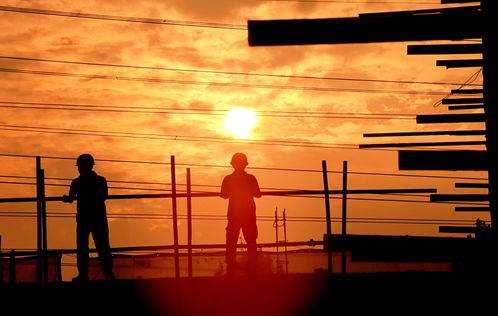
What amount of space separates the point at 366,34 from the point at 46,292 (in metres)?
6.84

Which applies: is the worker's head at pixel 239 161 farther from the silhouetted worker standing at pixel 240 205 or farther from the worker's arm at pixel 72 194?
the worker's arm at pixel 72 194

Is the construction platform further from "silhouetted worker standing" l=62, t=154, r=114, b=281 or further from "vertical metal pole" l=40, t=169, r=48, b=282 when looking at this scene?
"vertical metal pole" l=40, t=169, r=48, b=282

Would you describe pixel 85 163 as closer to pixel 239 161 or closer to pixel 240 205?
pixel 239 161

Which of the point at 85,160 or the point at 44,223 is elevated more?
the point at 85,160

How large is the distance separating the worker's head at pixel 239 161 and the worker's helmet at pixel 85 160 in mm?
1961

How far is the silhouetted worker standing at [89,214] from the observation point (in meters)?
9.93

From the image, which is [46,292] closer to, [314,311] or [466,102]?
[314,311]

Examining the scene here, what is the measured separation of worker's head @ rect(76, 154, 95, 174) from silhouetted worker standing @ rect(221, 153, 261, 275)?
189 centimetres

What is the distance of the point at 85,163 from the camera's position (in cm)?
985

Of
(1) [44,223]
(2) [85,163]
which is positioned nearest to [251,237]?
(2) [85,163]

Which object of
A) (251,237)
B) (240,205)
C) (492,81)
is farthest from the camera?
(251,237)

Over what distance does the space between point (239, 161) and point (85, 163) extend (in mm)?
2146

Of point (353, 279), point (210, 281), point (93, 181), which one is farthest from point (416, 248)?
point (93, 181)

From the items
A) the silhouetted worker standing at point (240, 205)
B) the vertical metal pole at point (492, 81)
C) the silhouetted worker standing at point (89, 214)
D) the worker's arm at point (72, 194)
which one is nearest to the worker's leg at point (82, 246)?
the silhouetted worker standing at point (89, 214)
